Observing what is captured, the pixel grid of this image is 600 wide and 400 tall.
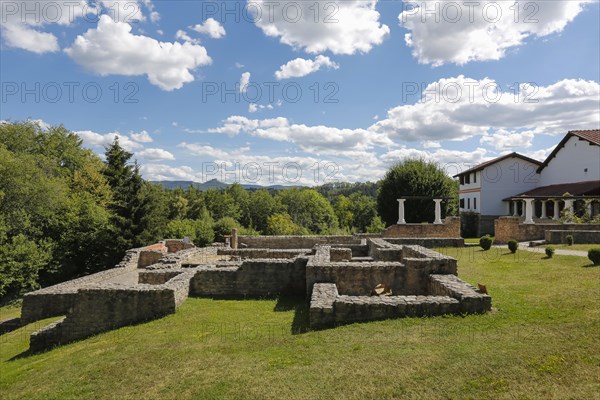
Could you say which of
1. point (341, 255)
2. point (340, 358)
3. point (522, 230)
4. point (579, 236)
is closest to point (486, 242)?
point (579, 236)

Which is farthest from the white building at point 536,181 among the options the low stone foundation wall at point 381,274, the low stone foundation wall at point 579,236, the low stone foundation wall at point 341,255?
the low stone foundation wall at point 381,274

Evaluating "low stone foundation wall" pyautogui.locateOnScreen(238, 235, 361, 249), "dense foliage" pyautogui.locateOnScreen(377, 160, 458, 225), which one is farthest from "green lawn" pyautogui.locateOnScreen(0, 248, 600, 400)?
"dense foliage" pyautogui.locateOnScreen(377, 160, 458, 225)

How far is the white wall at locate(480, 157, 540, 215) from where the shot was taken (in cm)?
3834

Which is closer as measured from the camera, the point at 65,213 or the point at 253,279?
the point at 253,279

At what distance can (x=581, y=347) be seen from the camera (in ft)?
19.5

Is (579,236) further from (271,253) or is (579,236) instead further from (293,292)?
(293,292)

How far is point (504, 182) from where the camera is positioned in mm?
38688

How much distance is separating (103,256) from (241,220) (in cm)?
4932

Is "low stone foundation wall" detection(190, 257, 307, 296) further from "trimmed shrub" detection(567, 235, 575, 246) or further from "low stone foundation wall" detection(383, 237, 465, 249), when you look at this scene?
"trimmed shrub" detection(567, 235, 575, 246)

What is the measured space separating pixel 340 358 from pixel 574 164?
36.0 m

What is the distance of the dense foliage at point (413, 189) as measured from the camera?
36500 millimetres

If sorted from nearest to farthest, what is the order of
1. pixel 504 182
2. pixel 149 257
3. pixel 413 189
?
1. pixel 149 257
2. pixel 413 189
3. pixel 504 182

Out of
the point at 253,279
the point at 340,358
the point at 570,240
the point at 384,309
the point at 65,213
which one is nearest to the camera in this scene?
the point at 340,358

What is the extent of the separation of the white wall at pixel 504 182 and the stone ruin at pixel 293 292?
2826 cm
